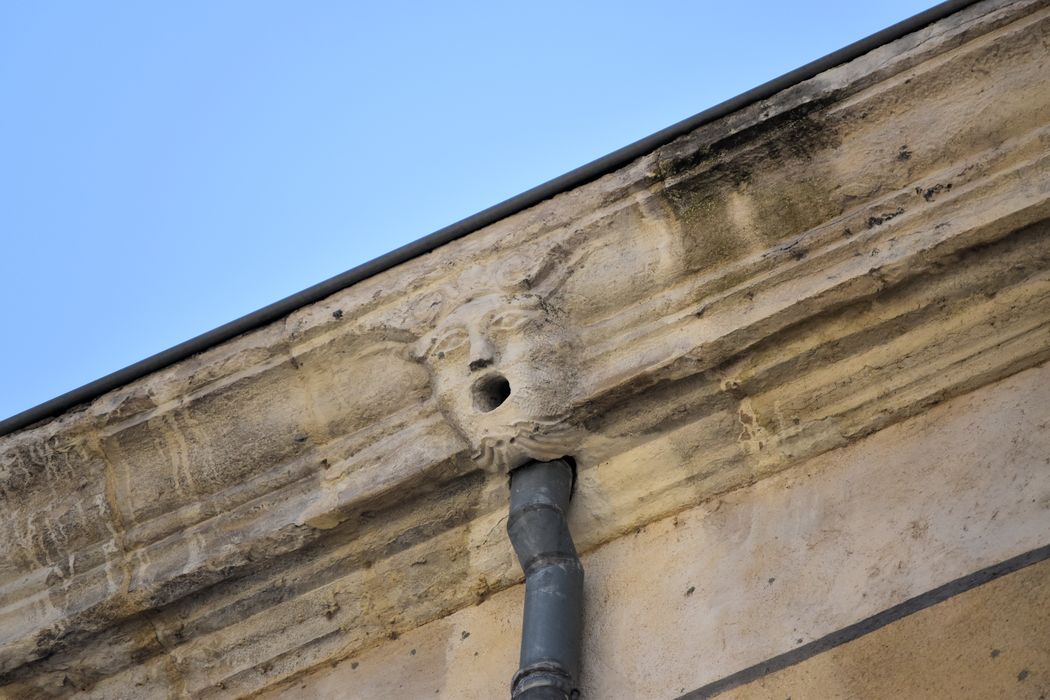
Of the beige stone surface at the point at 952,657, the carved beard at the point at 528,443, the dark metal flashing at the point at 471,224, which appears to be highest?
the dark metal flashing at the point at 471,224

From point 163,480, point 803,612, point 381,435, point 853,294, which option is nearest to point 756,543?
point 803,612

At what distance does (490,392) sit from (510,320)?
0.55 ft

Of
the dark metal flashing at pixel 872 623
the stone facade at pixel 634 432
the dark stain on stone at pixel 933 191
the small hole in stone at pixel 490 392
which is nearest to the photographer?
the dark metal flashing at pixel 872 623

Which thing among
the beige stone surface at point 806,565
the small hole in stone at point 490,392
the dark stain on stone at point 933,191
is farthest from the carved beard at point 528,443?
the dark stain on stone at point 933,191

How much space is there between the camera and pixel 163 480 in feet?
13.3

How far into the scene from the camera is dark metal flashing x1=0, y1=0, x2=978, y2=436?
12.5 ft

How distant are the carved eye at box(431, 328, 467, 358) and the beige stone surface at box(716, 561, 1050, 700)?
43.8 inches

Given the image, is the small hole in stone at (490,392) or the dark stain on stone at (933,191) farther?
the small hole in stone at (490,392)

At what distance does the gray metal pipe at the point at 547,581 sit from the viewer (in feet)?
10.3

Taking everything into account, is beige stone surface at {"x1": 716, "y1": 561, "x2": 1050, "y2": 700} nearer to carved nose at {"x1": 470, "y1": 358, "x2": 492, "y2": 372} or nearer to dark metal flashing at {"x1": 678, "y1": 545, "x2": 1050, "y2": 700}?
dark metal flashing at {"x1": 678, "y1": 545, "x2": 1050, "y2": 700}

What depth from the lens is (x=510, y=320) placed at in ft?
12.3

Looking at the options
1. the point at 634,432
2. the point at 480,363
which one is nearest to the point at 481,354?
the point at 480,363

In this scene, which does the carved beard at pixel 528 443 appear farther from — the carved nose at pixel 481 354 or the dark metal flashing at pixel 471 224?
the dark metal flashing at pixel 471 224

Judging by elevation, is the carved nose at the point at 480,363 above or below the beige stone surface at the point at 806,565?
above
